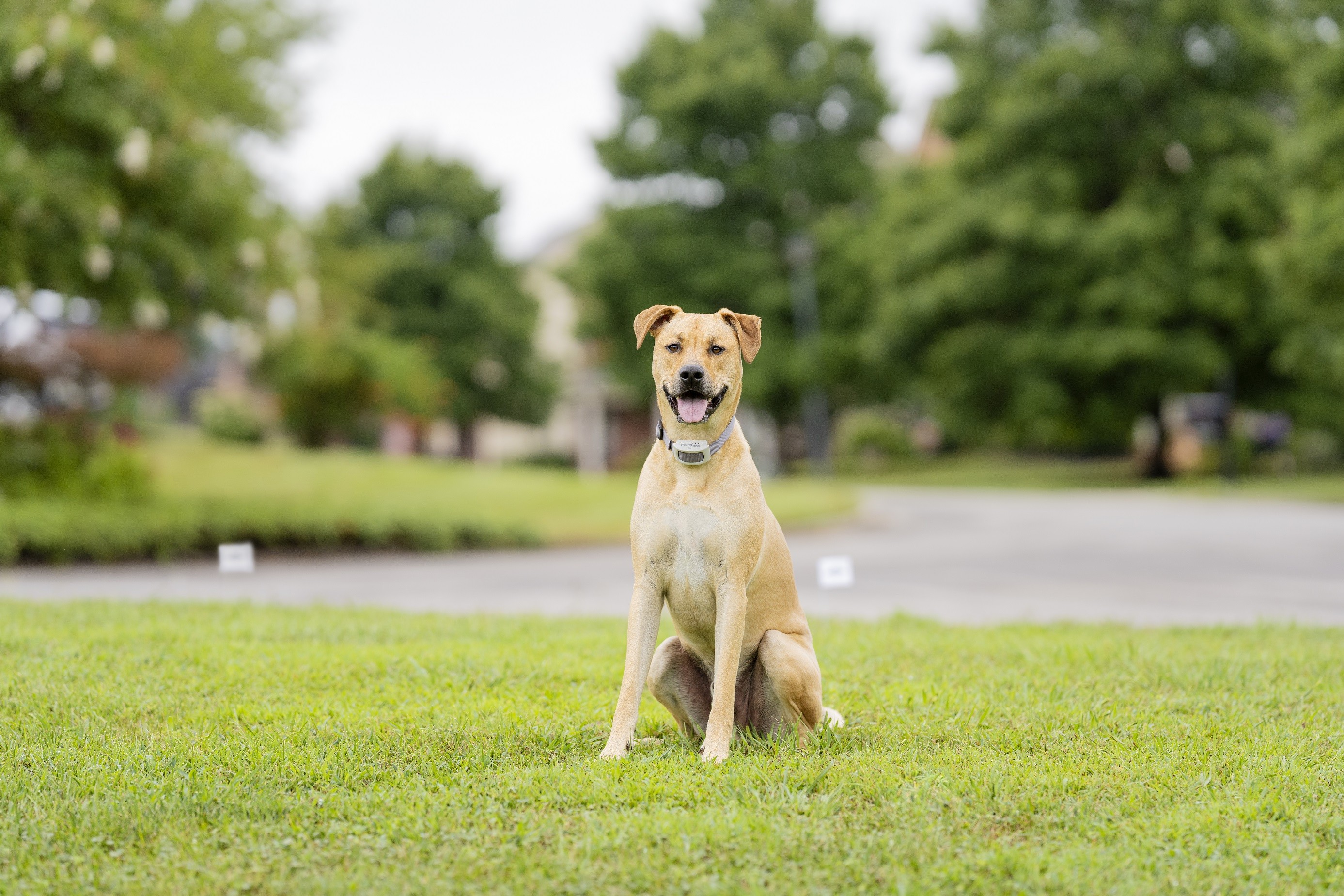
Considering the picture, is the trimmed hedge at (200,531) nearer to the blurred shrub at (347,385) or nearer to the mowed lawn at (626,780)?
the mowed lawn at (626,780)

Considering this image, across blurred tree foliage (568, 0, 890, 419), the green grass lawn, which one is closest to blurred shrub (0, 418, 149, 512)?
the green grass lawn

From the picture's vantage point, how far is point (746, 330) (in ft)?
14.5

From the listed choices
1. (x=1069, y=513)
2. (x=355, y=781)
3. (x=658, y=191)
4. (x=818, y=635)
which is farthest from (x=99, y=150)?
(x=658, y=191)

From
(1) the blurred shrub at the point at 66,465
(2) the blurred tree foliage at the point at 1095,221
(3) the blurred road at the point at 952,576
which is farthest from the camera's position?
(2) the blurred tree foliage at the point at 1095,221

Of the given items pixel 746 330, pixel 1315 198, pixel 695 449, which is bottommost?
pixel 695 449

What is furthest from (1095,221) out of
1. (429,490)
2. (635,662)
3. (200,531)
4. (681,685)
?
(635,662)

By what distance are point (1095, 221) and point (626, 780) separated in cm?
2643

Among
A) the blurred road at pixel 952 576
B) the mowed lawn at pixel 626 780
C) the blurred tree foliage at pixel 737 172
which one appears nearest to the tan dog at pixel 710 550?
the mowed lawn at pixel 626 780

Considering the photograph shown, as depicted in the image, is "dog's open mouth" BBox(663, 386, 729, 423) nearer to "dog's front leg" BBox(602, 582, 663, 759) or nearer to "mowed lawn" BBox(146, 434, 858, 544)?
"dog's front leg" BBox(602, 582, 663, 759)

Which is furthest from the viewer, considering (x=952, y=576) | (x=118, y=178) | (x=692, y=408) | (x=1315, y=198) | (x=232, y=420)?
(x=232, y=420)

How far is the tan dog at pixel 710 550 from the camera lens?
13.6 ft

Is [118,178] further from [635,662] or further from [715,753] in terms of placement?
[715,753]

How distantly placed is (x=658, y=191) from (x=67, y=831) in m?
32.9

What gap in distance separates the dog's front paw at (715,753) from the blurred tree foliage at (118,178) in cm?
1060
